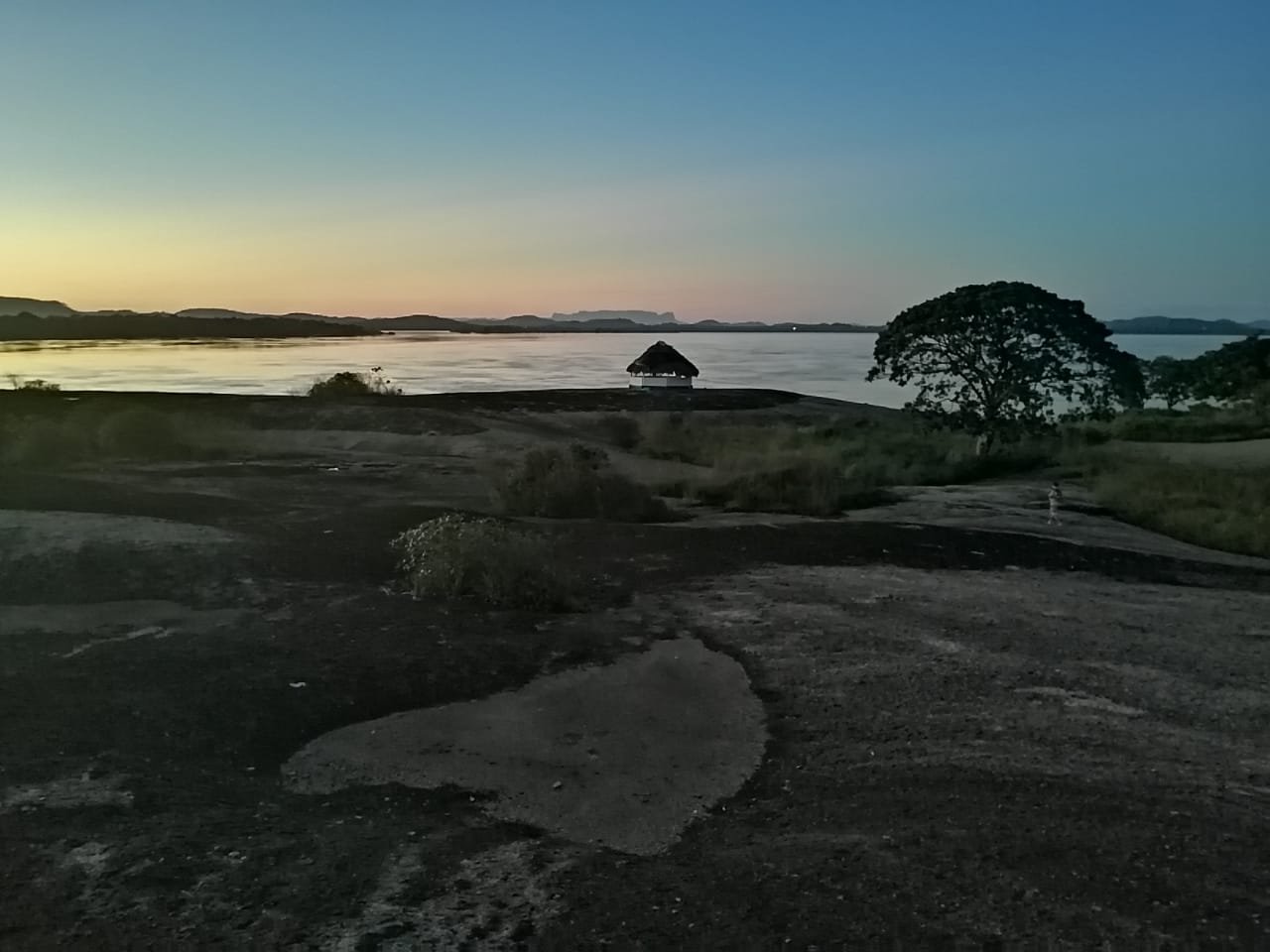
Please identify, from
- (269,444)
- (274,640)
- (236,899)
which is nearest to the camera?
(236,899)

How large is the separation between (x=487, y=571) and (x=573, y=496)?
6.57 meters

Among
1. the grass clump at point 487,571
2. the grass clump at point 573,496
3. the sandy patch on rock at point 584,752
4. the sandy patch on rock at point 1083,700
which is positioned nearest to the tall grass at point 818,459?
the grass clump at point 573,496

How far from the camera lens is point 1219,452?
30281mm

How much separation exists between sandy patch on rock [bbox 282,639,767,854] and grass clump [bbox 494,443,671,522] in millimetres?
8587

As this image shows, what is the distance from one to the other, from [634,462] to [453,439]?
20.3 ft

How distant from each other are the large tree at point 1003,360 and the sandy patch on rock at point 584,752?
19.2 m

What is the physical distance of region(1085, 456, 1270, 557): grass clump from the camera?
1603cm

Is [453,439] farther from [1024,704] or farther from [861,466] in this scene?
[1024,704]

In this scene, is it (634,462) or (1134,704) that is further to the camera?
(634,462)

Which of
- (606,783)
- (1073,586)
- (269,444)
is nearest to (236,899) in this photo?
(606,783)

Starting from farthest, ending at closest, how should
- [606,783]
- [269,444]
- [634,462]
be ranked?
[269,444] → [634,462] → [606,783]

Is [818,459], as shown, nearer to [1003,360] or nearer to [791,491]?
[791,491]

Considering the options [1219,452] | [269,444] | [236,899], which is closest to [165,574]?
[236,899]

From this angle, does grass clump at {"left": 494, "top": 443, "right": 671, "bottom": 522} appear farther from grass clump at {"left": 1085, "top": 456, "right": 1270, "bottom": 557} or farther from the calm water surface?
the calm water surface
